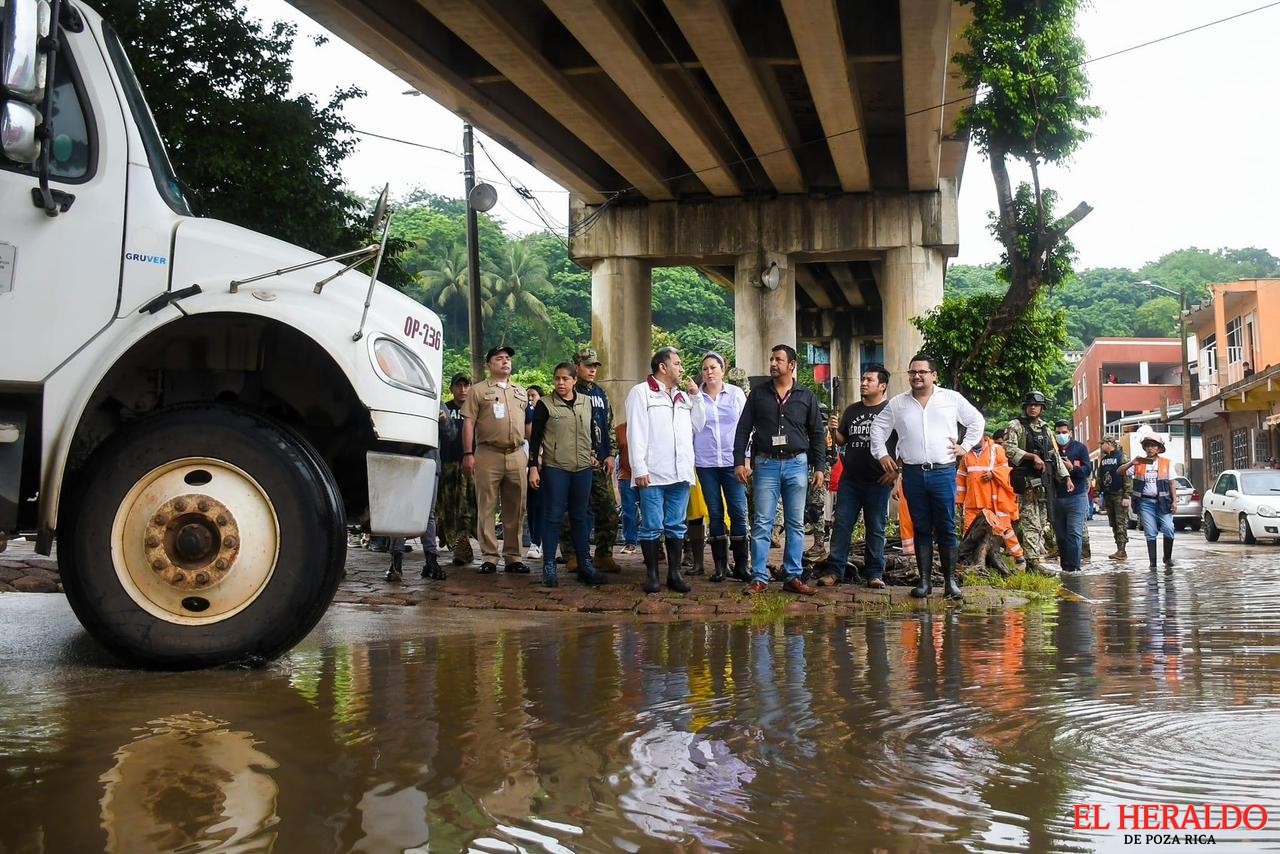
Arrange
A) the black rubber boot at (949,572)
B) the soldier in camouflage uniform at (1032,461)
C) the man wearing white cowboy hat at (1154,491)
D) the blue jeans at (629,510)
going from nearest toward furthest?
the black rubber boot at (949,572) < the blue jeans at (629,510) < the soldier in camouflage uniform at (1032,461) < the man wearing white cowboy hat at (1154,491)

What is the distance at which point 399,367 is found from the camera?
19.2 ft

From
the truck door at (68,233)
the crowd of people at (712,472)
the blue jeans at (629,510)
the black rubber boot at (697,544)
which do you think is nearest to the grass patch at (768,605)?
the crowd of people at (712,472)

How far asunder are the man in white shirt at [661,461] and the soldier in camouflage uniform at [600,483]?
97 cm

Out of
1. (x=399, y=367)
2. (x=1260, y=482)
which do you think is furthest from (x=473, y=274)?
(x=399, y=367)

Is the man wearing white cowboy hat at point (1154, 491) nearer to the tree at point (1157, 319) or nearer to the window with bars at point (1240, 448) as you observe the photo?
the window with bars at point (1240, 448)

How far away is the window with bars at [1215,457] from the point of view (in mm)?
51938

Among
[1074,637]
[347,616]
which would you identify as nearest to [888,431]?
[1074,637]

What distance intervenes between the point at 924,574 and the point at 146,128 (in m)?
6.42

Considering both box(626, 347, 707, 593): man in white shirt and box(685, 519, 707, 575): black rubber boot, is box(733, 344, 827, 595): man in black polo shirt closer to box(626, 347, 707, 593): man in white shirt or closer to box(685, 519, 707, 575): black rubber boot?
box(626, 347, 707, 593): man in white shirt

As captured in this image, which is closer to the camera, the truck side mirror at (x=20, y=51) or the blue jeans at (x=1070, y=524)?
the truck side mirror at (x=20, y=51)

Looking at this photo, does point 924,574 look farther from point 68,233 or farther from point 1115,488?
point 1115,488

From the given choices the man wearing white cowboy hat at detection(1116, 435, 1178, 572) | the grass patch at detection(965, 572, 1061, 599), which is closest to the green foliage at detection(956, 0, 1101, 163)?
the man wearing white cowboy hat at detection(1116, 435, 1178, 572)

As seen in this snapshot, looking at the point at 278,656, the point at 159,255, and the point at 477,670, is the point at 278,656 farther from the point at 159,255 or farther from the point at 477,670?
the point at 159,255

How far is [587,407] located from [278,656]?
5.63 meters
